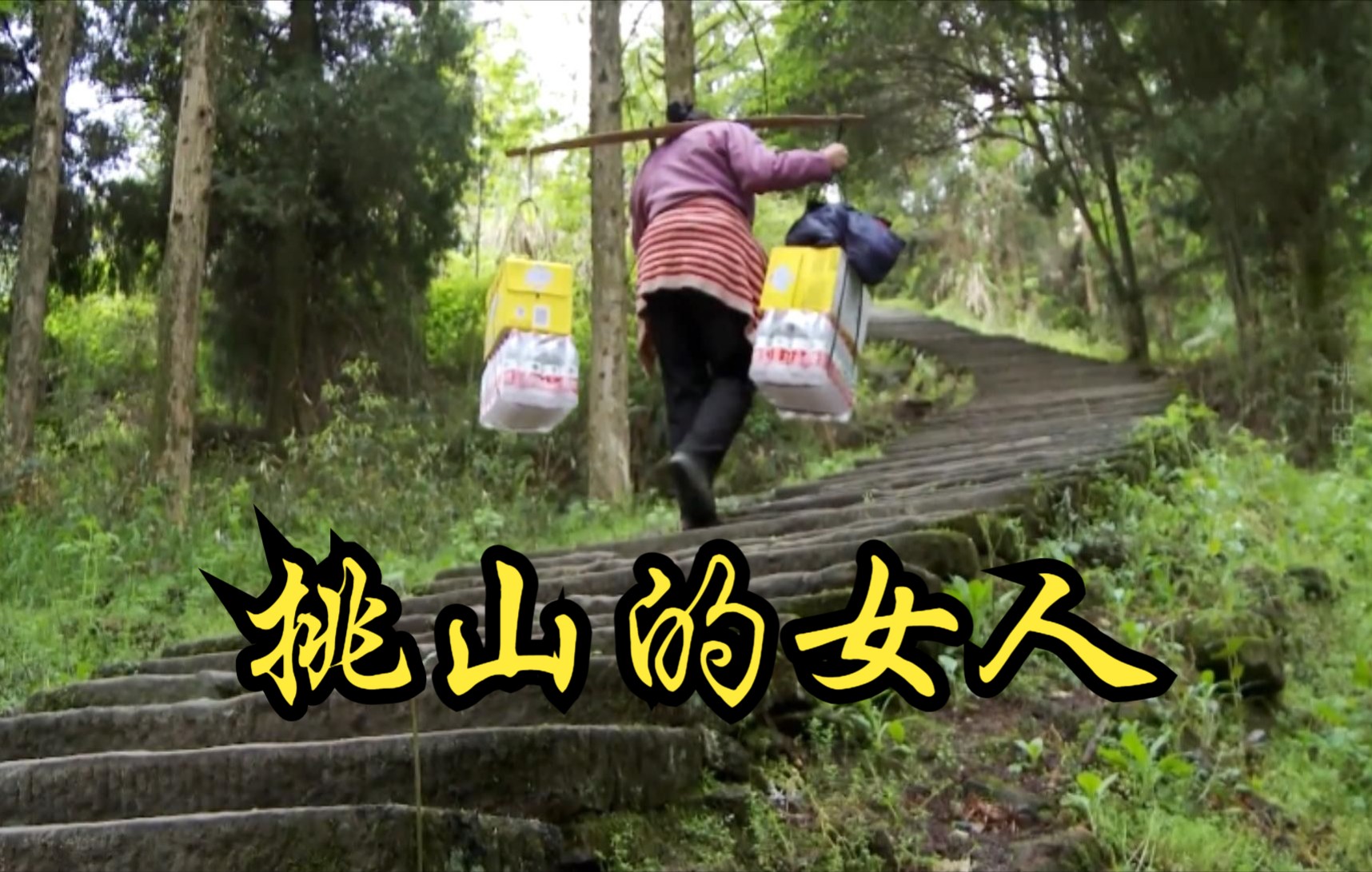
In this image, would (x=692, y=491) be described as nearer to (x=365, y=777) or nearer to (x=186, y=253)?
(x=365, y=777)

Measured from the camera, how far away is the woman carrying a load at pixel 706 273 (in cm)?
539

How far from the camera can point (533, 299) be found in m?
5.14

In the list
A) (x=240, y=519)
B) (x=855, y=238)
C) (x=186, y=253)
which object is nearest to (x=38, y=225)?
(x=186, y=253)

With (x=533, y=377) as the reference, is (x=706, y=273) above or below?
above

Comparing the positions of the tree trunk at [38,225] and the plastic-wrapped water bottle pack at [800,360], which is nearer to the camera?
the plastic-wrapped water bottle pack at [800,360]

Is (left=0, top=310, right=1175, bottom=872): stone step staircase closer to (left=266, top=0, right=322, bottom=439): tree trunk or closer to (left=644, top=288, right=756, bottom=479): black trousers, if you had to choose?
(left=644, top=288, right=756, bottom=479): black trousers

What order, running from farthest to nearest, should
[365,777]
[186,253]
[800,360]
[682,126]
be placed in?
[186,253], [682,126], [800,360], [365,777]

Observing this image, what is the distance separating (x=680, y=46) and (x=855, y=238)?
607cm

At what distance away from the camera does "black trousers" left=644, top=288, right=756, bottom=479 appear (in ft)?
17.7

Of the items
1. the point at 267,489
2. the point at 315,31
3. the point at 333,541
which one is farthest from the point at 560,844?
the point at 315,31

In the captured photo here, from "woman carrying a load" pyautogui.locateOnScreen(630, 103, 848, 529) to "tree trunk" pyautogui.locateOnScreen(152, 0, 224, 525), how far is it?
15.7 feet

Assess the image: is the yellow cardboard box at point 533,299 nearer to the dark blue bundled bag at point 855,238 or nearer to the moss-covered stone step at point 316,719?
the dark blue bundled bag at point 855,238

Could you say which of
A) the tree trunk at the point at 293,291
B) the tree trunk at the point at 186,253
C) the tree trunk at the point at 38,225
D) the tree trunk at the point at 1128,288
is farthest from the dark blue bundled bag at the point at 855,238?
the tree trunk at the point at 1128,288

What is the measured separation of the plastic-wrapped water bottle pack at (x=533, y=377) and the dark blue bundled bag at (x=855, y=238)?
1.01 meters
